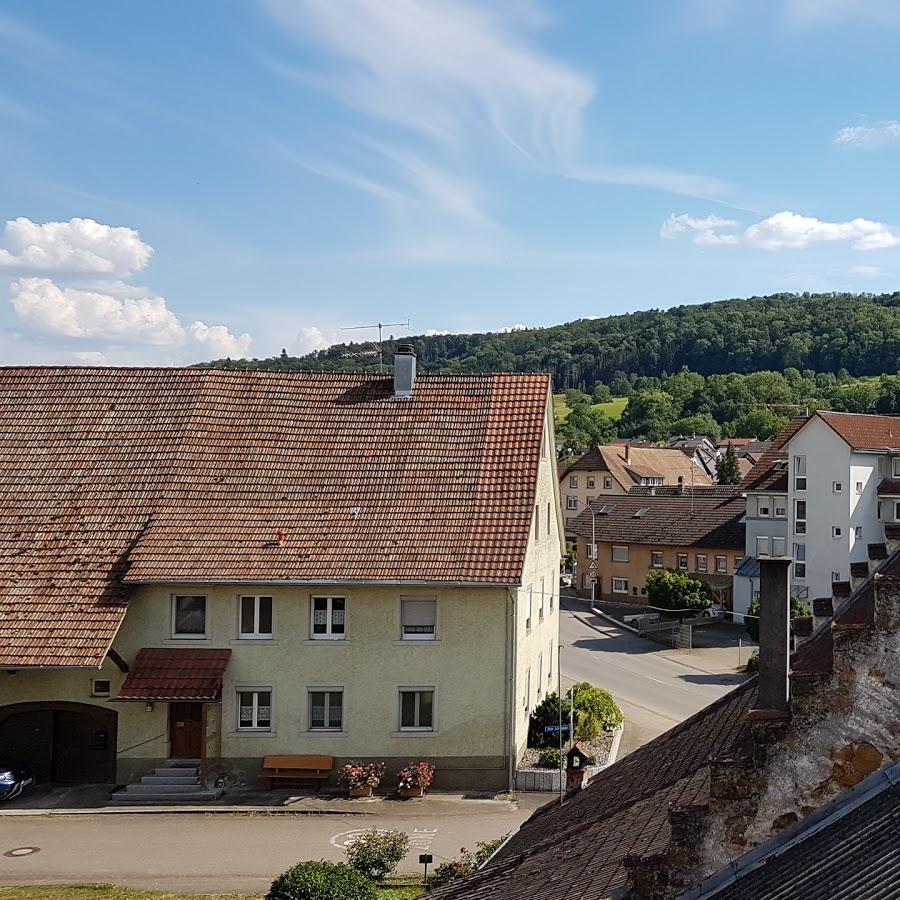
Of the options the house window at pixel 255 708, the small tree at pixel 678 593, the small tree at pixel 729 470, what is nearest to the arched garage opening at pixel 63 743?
the house window at pixel 255 708

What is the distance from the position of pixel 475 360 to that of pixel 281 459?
5937 inches

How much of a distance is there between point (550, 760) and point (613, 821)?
51.0ft

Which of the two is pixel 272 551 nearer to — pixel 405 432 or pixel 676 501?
pixel 405 432

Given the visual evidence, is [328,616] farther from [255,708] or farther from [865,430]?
[865,430]

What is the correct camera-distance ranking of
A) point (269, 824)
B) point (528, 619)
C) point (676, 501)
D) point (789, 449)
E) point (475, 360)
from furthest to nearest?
1. point (475, 360)
2. point (676, 501)
3. point (789, 449)
4. point (528, 619)
5. point (269, 824)

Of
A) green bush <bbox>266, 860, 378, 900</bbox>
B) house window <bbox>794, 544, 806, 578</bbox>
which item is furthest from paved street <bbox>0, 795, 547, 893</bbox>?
house window <bbox>794, 544, 806, 578</bbox>

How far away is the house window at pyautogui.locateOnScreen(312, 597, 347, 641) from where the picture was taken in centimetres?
2573

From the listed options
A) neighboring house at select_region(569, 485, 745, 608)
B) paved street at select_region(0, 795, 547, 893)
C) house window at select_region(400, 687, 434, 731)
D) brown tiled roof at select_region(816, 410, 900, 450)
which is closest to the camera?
paved street at select_region(0, 795, 547, 893)

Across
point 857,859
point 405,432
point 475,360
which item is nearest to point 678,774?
point 857,859

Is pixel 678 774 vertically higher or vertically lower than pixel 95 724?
higher

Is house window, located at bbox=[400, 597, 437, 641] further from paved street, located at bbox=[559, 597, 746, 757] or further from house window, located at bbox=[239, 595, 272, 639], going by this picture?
paved street, located at bbox=[559, 597, 746, 757]

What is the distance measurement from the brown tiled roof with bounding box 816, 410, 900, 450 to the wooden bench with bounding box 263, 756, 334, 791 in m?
33.1

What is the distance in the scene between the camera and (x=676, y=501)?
6197 cm

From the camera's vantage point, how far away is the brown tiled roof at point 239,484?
2534 centimetres
